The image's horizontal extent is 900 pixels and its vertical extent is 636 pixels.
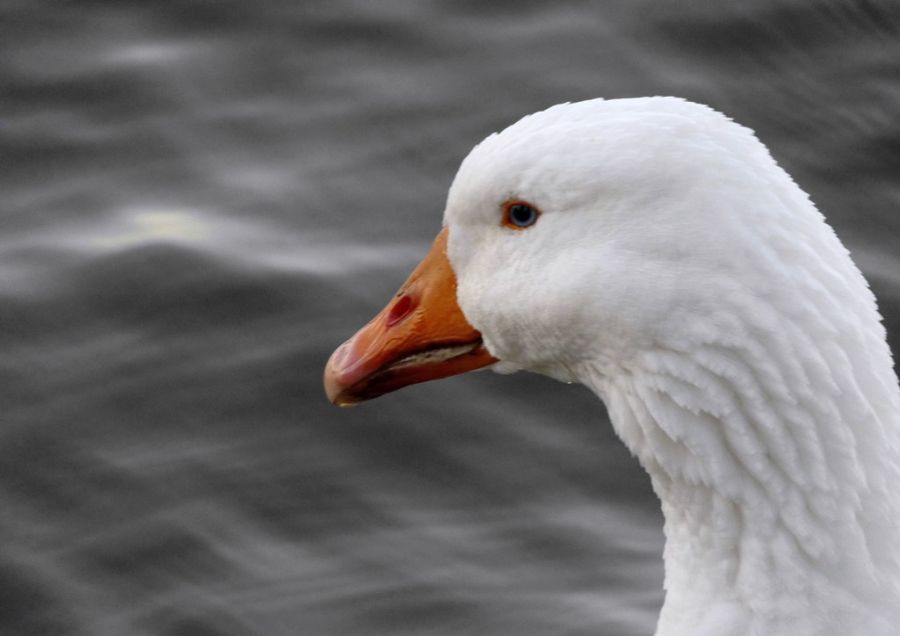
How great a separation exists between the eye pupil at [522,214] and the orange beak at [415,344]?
0.41 metres

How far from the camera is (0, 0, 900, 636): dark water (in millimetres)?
6551

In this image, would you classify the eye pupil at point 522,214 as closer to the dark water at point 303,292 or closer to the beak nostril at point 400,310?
the beak nostril at point 400,310

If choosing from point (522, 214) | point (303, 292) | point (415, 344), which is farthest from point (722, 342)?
point (303, 292)

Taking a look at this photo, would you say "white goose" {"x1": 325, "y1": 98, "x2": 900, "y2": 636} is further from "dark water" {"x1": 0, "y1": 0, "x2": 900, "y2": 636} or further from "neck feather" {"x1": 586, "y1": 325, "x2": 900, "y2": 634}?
"dark water" {"x1": 0, "y1": 0, "x2": 900, "y2": 636}

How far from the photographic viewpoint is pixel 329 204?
7980mm

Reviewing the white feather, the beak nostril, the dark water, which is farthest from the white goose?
the dark water

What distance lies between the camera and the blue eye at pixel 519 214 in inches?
165

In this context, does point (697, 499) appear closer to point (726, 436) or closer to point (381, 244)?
point (726, 436)

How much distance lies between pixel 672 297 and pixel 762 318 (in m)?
0.20

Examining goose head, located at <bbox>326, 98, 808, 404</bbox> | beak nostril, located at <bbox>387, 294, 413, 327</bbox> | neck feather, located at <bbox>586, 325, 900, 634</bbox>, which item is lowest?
neck feather, located at <bbox>586, 325, 900, 634</bbox>

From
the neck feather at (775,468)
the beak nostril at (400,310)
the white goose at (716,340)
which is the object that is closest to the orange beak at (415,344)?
the beak nostril at (400,310)

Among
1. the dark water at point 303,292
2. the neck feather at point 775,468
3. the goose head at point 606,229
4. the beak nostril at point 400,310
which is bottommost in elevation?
the neck feather at point 775,468

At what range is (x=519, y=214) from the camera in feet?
13.9

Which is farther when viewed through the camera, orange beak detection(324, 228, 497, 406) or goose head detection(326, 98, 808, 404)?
orange beak detection(324, 228, 497, 406)
